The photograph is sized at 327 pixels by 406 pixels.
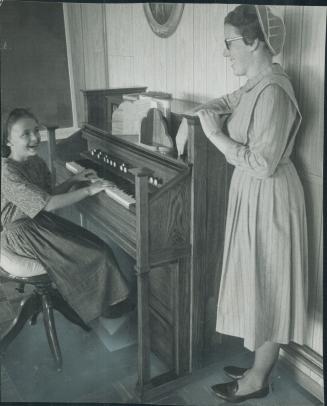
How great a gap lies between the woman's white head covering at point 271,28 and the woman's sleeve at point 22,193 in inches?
52.2

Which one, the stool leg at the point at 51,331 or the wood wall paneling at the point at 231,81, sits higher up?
the wood wall paneling at the point at 231,81

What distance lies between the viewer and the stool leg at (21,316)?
8.99 ft

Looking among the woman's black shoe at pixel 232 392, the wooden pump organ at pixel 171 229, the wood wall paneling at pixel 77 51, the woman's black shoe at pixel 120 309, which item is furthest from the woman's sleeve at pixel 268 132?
the wood wall paneling at pixel 77 51

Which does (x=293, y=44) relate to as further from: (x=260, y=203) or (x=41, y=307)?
(x=41, y=307)

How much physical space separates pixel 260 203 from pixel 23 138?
4.04ft

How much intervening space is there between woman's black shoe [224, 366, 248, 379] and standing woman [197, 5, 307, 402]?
146 mm

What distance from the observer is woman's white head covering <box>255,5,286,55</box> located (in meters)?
1.94

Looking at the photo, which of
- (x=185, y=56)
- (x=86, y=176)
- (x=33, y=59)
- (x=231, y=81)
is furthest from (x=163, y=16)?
(x=86, y=176)

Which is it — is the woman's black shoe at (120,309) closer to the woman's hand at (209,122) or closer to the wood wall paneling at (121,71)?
the woman's hand at (209,122)

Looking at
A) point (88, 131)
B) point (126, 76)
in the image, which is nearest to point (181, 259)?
point (88, 131)

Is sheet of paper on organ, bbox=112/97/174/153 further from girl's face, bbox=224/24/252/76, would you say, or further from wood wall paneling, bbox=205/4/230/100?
girl's face, bbox=224/24/252/76

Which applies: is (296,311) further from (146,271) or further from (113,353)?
(113,353)

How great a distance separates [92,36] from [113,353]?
8.19 ft

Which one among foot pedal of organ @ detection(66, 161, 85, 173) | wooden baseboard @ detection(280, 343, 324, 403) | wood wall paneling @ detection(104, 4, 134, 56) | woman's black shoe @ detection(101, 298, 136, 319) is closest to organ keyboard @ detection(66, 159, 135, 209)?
foot pedal of organ @ detection(66, 161, 85, 173)
